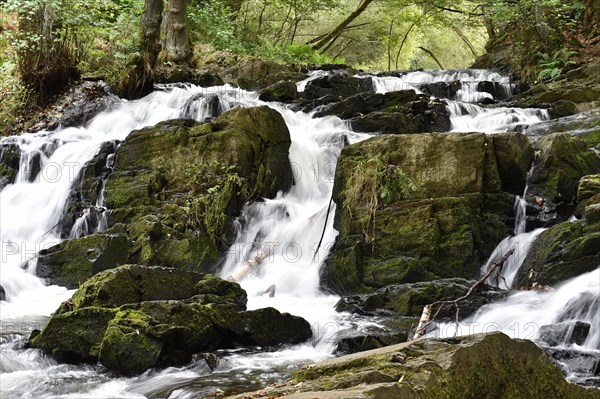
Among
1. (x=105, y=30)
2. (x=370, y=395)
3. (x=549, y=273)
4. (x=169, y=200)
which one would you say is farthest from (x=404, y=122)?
(x=370, y=395)

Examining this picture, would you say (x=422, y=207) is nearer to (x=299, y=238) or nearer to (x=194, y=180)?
(x=299, y=238)

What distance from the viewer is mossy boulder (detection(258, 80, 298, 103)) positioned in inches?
598

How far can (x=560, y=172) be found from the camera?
8961 millimetres

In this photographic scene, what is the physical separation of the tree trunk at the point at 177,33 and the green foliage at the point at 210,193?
6883mm

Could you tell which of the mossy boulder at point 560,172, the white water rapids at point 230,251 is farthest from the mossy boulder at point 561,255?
the mossy boulder at point 560,172

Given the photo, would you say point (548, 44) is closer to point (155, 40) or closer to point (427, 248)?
point (155, 40)

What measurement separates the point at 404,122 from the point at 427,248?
4.47 m

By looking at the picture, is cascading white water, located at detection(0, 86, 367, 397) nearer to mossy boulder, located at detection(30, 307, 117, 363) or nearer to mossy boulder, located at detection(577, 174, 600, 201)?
mossy boulder, located at detection(30, 307, 117, 363)

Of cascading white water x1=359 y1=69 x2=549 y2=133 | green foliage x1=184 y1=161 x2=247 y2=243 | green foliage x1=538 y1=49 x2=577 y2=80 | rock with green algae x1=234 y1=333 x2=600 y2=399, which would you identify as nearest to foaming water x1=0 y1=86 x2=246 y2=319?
green foliage x1=184 y1=161 x2=247 y2=243

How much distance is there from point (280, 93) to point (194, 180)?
→ 4808 millimetres

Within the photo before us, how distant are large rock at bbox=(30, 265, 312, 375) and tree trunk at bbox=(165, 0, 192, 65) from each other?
35.5 feet

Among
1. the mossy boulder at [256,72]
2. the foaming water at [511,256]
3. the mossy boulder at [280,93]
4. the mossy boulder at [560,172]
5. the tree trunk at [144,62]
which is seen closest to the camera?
the foaming water at [511,256]

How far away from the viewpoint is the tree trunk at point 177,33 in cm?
1706

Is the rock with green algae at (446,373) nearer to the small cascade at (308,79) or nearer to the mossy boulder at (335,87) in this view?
the mossy boulder at (335,87)
